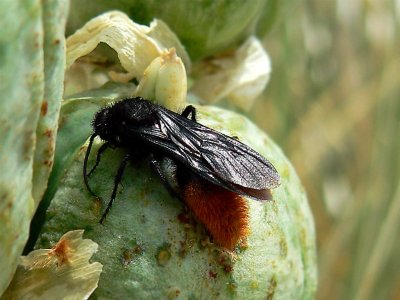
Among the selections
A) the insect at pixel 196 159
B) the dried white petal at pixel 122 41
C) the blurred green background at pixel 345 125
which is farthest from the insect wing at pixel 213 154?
the blurred green background at pixel 345 125

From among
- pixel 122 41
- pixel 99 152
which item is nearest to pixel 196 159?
pixel 99 152

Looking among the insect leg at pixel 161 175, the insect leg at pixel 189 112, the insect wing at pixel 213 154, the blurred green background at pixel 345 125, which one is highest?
the insect wing at pixel 213 154

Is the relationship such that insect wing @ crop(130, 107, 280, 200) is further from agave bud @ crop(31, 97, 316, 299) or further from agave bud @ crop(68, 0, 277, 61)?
agave bud @ crop(68, 0, 277, 61)

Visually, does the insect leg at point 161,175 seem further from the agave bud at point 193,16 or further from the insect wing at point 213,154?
the agave bud at point 193,16

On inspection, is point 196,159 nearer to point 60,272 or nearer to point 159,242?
point 159,242

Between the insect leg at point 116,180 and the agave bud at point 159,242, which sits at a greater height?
the insect leg at point 116,180
